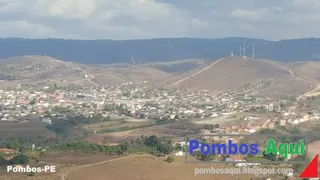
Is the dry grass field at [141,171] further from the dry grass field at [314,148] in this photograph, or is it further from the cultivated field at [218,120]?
the cultivated field at [218,120]

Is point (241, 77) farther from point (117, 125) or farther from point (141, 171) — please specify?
point (141, 171)

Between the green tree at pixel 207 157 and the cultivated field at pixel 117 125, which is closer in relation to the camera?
the green tree at pixel 207 157

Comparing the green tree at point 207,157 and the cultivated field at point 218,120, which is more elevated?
Answer: the green tree at point 207,157

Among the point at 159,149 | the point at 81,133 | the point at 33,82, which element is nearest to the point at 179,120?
the point at 81,133

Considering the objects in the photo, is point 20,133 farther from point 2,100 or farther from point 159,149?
point 2,100

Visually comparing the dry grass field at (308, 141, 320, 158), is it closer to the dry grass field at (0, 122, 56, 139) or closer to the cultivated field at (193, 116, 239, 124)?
the cultivated field at (193, 116, 239, 124)

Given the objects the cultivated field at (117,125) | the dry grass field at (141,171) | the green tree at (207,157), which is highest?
the green tree at (207,157)

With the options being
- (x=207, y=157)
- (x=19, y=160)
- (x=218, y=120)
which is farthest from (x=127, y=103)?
(x=207, y=157)

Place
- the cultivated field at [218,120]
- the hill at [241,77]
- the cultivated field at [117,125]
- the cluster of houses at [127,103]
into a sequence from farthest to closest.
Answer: the hill at [241,77], the cluster of houses at [127,103], the cultivated field at [218,120], the cultivated field at [117,125]

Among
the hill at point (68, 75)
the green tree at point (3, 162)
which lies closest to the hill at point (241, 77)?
the hill at point (68, 75)
